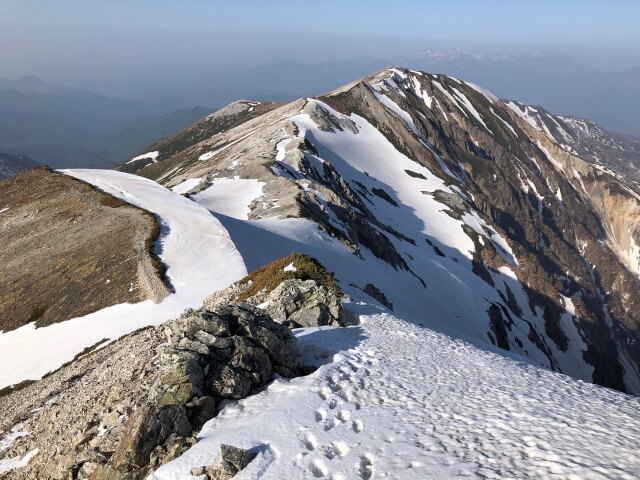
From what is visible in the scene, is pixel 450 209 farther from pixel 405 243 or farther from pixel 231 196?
pixel 231 196

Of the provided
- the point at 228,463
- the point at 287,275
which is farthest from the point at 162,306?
the point at 228,463

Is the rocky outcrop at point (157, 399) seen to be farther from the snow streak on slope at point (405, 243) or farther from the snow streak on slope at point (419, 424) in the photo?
the snow streak on slope at point (405, 243)

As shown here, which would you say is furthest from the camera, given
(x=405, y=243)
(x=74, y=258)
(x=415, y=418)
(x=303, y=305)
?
(x=405, y=243)

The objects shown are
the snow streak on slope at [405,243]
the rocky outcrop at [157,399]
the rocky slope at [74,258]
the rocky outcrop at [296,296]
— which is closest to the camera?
the rocky outcrop at [157,399]

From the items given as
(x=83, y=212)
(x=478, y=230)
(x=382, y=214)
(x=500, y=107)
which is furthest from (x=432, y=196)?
(x=500, y=107)

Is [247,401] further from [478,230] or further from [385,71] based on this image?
[385,71]

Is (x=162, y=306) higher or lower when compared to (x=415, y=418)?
lower

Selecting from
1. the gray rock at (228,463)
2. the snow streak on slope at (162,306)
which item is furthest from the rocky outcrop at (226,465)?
the snow streak on slope at (162,306)
